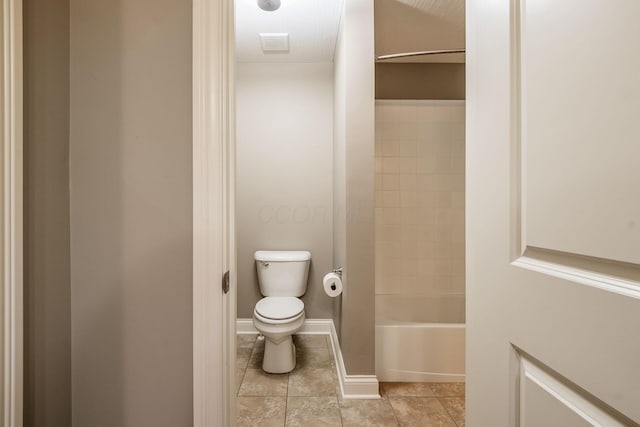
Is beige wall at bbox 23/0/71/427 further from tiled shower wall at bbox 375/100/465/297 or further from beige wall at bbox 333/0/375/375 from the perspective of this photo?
tiled shower wall at bbox 375/100/465/297

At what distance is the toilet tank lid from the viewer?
8.05 ft

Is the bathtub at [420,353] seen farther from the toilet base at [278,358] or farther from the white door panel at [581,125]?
the white door panel at [581,125]

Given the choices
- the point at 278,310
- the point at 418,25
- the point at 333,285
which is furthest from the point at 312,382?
the point at 418,25

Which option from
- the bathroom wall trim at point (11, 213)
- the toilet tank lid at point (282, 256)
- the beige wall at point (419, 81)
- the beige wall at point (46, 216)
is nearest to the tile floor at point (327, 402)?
the toilet tank lid at point (282, 256)

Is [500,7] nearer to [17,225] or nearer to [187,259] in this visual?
[187,259]

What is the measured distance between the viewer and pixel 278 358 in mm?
2043

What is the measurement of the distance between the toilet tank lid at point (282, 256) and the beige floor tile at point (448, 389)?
1.25 metres

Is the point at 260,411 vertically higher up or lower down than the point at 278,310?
lower down

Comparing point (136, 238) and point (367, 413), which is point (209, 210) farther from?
point (367, 413)

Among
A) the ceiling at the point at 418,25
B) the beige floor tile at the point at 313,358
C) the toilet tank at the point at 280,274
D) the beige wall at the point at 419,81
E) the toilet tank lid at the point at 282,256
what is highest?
the ceiling at the point at 418,25

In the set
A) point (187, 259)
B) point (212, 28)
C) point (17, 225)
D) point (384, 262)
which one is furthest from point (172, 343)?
point (384, 262)

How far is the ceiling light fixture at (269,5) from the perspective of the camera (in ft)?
6.11

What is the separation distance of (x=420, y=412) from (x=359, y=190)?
1.28 m

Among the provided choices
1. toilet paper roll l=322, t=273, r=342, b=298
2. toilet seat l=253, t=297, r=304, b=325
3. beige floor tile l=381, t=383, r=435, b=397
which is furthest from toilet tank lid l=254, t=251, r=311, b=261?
beige floor tile l=381, t=383, r=435, b=397
